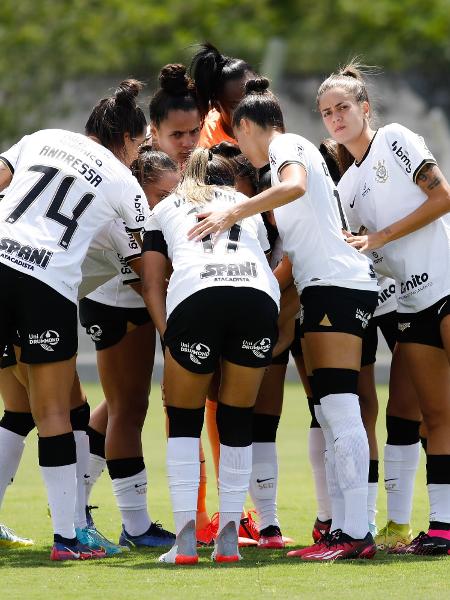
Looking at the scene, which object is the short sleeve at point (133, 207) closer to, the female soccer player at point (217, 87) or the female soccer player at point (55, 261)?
the female soccer player at point (55, 261)

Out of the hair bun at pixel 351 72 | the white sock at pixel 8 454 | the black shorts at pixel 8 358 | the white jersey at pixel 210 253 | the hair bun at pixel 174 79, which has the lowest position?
the white sock at pixel 8 454

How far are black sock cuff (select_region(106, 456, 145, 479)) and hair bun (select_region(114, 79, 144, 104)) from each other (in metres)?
1.80

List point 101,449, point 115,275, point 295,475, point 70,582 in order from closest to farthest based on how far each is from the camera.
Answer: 1. point 70,582
2. point 115,275
3. point 101,449
4. point 295,475

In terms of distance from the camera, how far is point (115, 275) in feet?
20.5

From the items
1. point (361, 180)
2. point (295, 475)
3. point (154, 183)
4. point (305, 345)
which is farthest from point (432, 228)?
point (295, 475)

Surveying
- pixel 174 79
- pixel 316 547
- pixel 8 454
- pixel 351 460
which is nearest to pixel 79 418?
pixel 8 454

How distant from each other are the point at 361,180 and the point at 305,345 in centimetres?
86

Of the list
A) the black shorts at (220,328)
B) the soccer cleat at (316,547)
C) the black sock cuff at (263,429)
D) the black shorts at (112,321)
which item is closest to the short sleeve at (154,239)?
the black shorts at (220,328)

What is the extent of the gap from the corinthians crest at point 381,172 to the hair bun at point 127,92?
1202mm

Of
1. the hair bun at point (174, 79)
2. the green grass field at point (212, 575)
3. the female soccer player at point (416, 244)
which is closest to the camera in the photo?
the green grass field at point (212, 575)

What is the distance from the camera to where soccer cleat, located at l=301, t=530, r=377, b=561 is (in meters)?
Result: 5.48

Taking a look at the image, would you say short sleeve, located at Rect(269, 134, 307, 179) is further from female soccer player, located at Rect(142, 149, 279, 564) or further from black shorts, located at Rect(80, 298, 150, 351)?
black shorts, located at Rect(80, 298, 150, 351)

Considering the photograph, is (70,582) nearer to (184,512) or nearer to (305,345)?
(184,512)

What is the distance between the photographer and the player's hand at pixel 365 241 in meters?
5.69
